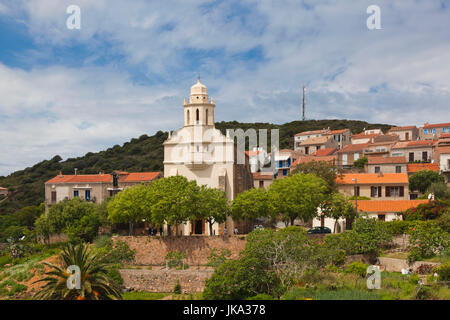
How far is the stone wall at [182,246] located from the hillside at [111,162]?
161 ft

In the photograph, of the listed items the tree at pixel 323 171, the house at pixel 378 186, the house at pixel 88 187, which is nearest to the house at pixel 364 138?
the house at pixel 378 186

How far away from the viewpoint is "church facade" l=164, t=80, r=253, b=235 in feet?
147

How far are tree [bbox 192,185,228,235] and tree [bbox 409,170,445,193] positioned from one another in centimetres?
2607

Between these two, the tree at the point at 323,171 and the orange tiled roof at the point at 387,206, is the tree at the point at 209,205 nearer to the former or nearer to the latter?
the orange tiled roof at the point at 387,206

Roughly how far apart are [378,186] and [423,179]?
Answer: 6135mm

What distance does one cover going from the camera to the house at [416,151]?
2557 inches

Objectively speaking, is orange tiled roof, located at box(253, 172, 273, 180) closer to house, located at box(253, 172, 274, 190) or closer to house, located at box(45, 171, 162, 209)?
house, located at box(253, 172, 274, 190)

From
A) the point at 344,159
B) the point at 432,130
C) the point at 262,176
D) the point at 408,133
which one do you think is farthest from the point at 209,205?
the point at 432,130

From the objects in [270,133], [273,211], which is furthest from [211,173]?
[270,133]

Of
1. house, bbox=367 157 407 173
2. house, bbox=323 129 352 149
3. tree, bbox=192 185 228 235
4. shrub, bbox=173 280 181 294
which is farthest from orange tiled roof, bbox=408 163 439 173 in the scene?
shrub, bbox=173 280 181 294

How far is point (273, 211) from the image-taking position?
38781 millimetres

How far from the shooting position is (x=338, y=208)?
1583 inches
